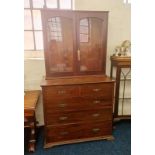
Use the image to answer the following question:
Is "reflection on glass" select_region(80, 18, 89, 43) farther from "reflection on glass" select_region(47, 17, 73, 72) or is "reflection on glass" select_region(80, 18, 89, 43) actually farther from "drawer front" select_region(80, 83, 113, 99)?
"drawer front" select_region(80, 83, 113, 99)

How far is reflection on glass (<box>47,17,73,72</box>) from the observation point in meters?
2.20

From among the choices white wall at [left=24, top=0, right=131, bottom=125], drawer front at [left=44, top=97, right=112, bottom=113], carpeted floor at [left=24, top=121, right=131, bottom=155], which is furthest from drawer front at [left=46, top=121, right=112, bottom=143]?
white wall at [left=24, top=0, right=131, bottom=125]

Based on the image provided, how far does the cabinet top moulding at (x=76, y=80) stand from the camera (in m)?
2.09

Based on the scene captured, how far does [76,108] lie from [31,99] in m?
0.62

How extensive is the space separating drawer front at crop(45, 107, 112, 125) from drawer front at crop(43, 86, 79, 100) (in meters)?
0.23

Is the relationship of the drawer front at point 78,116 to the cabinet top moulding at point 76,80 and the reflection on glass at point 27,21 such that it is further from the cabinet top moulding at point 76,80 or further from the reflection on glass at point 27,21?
the reflection on glass at point 27,21

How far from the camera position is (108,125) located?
7.73 ft

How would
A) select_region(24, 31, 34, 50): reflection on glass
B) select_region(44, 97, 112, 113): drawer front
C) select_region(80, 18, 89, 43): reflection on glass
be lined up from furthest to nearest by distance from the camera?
select_region(24, 31, 34, 50): reflection on glass
select_region(80, 18, 89, 43): reflection on glass
select_region(44, 97, 112, 113): drawer front


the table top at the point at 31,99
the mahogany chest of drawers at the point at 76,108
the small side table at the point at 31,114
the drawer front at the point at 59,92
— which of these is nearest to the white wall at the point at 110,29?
the table top at the point at 31,99

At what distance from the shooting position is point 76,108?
2180 millimetres
